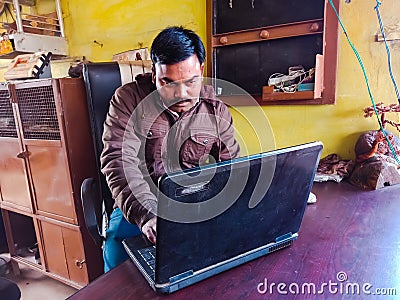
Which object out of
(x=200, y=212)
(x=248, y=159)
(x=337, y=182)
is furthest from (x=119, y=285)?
(x=337, y=182)

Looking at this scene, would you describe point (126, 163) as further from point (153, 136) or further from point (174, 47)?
point (174, 47)

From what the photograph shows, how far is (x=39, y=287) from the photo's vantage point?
196cm

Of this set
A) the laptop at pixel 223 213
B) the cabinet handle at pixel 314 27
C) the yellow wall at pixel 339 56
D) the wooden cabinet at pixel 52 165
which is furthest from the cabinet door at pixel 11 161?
the cabinet handle at pixel 314 27

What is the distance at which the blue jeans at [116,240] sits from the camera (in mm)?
1035

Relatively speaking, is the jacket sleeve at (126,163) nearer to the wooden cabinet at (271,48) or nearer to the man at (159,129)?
the man at (159,129)

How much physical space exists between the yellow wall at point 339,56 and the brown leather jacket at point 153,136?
44cm

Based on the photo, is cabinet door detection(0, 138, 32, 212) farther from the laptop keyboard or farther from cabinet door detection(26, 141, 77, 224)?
the laptop keyboard

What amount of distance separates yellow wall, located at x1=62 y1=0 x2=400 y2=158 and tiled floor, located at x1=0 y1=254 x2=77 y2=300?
1478 mm

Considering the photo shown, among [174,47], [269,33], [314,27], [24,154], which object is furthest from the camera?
[24,154]

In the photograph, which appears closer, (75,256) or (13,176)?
(75,256)

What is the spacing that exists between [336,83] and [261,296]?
3.88 feet

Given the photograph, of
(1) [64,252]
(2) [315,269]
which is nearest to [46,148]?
(1) [64,252]

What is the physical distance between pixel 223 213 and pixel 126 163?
508 mm

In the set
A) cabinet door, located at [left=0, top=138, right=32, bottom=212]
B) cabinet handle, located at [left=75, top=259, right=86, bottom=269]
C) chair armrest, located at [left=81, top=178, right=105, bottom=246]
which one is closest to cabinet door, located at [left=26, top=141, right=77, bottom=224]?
cabinet door, located at [left=0, top=138, right=32, bottom=212]
